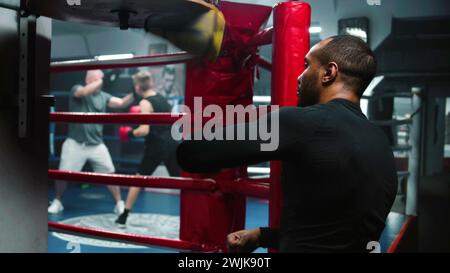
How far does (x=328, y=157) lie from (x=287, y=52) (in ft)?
1.38

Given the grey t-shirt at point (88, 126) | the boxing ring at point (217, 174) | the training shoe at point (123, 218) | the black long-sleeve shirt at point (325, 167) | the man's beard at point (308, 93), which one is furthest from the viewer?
the grey t-shirt at point (88, 126)

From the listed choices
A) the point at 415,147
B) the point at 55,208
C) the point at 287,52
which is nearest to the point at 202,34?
the point at 287,52

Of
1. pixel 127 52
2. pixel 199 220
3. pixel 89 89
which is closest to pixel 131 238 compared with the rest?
pixel 199 220

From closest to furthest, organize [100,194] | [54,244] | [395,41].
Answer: [54,244], [100,194], [395,41]

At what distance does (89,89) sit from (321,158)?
3.86 m

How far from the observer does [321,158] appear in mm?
885

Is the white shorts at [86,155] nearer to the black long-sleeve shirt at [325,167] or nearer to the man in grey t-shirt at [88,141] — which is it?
the man in grey t-shirt at [88,141]

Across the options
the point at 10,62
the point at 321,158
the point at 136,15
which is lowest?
the point at 321,158

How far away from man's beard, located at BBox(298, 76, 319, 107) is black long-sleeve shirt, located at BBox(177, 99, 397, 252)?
67 millimetres

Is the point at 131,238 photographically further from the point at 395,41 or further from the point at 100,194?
the point at 395,41

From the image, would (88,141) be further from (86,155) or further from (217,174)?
(217,174)

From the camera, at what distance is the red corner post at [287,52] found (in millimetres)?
1191

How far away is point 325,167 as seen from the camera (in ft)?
2.91


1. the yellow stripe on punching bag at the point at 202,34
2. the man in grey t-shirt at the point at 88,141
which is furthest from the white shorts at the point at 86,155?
the yellow stripe on punching bag at the point at 202,34
